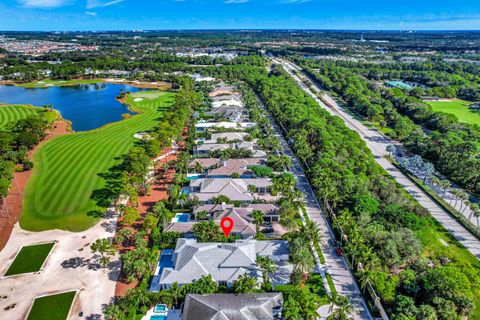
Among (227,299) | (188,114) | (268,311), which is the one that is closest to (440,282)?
(268,311)

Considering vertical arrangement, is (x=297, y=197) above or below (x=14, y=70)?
below

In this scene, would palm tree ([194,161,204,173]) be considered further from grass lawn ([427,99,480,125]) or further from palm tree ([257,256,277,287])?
grass lawn ([427,99,480,125])

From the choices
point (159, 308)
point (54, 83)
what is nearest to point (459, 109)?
point (159, 308)

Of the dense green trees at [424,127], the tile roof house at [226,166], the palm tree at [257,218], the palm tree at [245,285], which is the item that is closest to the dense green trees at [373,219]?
the palm tree at [257,218]

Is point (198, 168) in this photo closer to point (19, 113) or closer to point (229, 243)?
point (229, 243)

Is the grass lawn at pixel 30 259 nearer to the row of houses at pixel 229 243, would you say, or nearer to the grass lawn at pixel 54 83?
the row of houses at pixel 229 243

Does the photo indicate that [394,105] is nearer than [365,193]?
No

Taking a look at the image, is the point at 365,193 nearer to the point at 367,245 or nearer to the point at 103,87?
the point at 367,245
